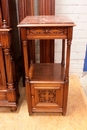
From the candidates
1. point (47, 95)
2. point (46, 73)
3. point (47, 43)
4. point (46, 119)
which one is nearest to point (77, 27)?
point (47, 43)

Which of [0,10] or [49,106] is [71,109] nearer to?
[49,106]

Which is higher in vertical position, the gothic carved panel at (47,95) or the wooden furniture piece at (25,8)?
the wooden furniture piece at (25,8)

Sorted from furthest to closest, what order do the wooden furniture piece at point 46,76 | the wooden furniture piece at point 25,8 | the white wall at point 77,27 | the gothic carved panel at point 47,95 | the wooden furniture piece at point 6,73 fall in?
the white wall at point 77,27 → the wooden furniture piece at point 25,8 → the gothic carved panel at point 47,95 → the wooden furniture piece at point 6,73 → the wooden furniture piece at point 46,76

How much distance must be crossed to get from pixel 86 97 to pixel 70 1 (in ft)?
3.79

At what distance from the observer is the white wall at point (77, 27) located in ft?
5.57

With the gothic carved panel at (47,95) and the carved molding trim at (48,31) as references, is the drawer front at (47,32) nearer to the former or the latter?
the carved molding trim at (48,31)

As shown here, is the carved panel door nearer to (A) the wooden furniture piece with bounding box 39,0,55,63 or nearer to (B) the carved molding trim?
(B) the carved molding trim

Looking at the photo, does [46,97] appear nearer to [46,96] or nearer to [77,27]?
[46,96]

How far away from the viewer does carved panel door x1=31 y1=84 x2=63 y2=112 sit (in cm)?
124

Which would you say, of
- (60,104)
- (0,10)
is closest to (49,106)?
(60,104)

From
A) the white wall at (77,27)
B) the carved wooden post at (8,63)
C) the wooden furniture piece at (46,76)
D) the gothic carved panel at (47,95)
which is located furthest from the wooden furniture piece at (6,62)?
the white wall at (77,27)

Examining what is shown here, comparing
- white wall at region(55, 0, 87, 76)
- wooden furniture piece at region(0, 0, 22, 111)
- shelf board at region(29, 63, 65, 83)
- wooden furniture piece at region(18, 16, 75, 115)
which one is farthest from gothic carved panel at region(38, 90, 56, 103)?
white wall at region(55, 0, 87, 76)

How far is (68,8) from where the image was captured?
1.71m

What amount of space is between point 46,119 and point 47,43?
0.84 meters
